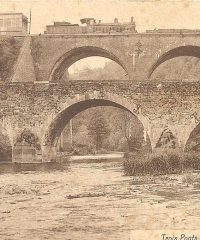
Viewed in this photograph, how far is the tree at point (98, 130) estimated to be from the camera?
41.1 meters

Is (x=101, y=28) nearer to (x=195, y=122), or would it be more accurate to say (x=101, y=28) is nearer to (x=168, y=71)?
(x=195, y=122)

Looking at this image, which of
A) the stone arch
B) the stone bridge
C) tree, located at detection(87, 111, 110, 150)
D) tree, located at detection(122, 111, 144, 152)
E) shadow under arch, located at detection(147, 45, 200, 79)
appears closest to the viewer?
the stone bridge

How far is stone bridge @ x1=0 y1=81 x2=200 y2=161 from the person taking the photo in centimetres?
2095

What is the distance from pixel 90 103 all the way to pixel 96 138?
682 inches

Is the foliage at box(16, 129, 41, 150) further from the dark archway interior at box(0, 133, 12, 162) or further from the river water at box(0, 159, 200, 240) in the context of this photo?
the river water at box(0, 159, 200, 240)

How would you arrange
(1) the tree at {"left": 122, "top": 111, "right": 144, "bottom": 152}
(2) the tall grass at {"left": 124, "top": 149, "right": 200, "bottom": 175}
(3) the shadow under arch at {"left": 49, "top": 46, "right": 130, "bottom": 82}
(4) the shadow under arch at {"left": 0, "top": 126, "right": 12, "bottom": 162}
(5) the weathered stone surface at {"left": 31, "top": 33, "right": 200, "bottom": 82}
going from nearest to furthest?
1. (2) the tall grass at {"left": 124, "top": 149, "right": 200, "bottom": 175}
2. (4) the shadow under arch at {"left": 0, "top": 126, "right": 12, "bottom": 162}
3. (5) the weathered stone surface at {"left": 31, "top": 33, "right": 200, "bottom": 82}
4. (3) the shadow under arch at {"left": 49, "top": 46, "right": 130, "bottom": 82}
5. (1) the tree at {"left": 122, "top": 111, "right": 144, "bottom": 152}

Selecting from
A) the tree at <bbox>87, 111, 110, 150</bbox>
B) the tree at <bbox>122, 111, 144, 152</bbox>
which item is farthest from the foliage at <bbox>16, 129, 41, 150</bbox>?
the tree at <bbox>87, 111, 110, 150</bbox>

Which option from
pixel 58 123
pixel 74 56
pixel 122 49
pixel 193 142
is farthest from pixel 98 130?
pixel 193 142

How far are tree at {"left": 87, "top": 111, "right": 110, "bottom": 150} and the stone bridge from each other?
16884 mm

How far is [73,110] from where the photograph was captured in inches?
941

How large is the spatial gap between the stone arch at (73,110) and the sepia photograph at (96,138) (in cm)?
4

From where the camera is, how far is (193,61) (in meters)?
50.7

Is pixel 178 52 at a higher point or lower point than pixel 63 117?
higher

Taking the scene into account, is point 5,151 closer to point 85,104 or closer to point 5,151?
point 5,151
